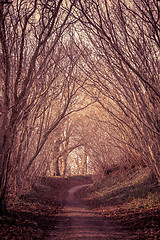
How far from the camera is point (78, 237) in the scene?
4484 mm

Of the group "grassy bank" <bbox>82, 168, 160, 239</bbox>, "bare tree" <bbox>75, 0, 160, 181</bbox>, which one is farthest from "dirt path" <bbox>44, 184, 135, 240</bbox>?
"bare tree" <bbox>75, 0, 160, 181</bbox>

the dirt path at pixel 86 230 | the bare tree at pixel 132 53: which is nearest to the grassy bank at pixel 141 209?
the dirt path at pixel 86 230

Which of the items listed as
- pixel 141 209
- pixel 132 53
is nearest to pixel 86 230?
pixel 141 209

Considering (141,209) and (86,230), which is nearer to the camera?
(86,230)

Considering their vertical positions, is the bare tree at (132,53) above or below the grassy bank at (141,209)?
above

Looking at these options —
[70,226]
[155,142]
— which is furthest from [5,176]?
[155,142]

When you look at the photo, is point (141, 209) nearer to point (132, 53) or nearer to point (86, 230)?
point (86, 230)

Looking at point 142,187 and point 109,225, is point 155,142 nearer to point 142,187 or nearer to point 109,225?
point 109,225

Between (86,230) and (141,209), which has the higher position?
(141,209)

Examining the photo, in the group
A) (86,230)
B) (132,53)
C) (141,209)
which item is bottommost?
(86,230)

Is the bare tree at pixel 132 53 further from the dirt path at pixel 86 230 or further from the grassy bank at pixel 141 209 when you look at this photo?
the dirt path at pixel 86 230

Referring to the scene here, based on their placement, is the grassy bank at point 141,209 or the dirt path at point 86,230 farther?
the grassy bank at point 141,209

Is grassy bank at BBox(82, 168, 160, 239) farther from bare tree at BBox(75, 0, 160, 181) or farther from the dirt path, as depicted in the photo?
bare tree at BBox(75, 0, 160, 181)

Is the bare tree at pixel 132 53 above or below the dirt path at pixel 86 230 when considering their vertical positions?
above
